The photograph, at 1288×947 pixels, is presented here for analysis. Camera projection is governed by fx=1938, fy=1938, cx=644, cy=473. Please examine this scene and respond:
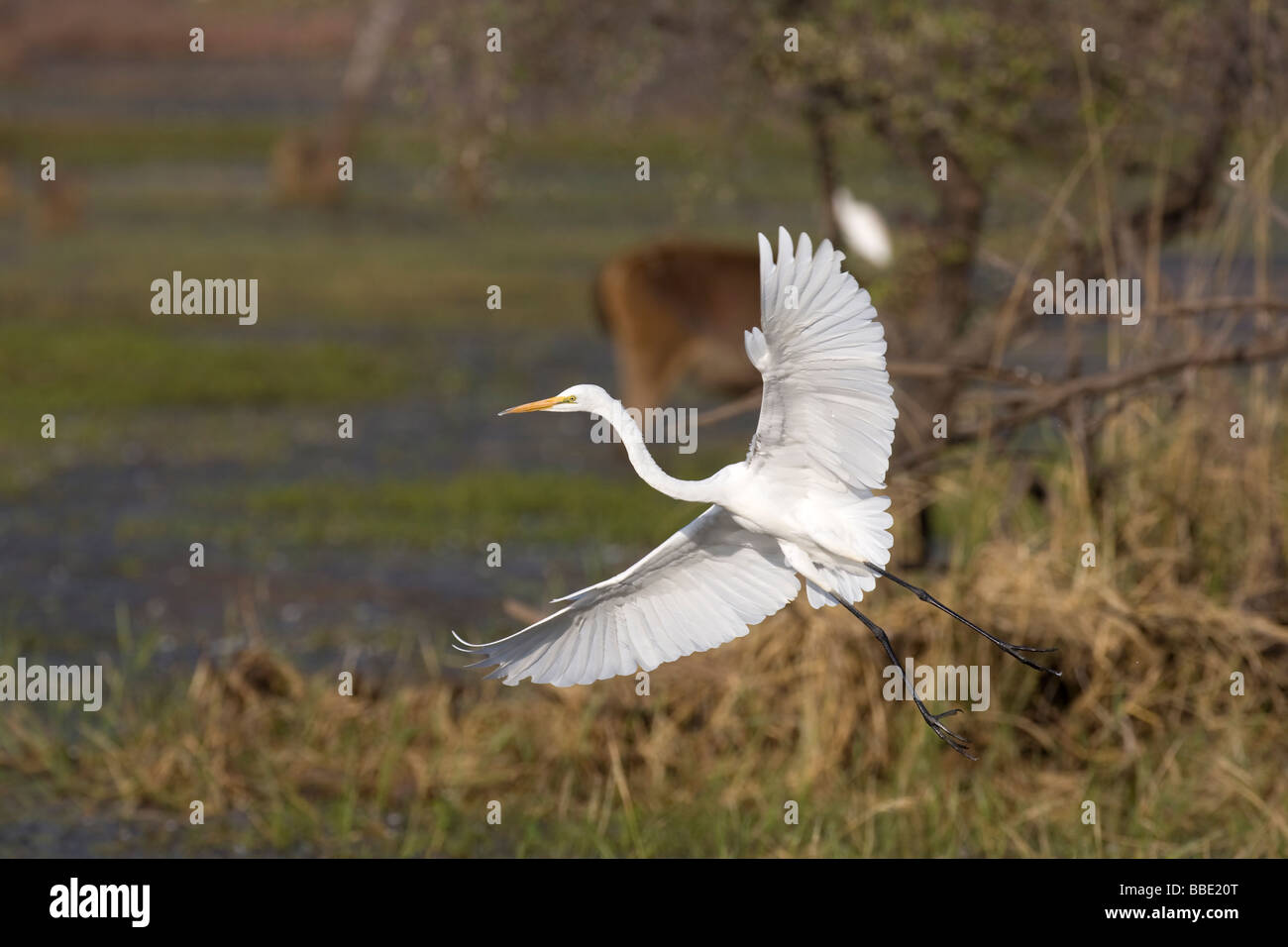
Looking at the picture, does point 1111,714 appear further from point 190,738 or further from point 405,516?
point 405,516

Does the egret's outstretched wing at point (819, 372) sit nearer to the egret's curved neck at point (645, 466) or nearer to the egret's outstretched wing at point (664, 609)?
the egret's curved neck at point (645, 466)

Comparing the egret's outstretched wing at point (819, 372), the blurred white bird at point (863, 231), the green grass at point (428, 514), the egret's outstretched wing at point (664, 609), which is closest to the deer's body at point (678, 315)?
the green grass at point (428, 514)

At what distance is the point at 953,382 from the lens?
6.50 meters

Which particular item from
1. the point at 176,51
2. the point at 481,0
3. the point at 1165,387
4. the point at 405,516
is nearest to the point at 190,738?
the point at 481,0

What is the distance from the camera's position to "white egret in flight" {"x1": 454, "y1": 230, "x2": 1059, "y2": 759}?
2924mm

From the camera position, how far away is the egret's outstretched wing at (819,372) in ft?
9.52

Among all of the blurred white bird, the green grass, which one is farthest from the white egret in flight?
the green grass

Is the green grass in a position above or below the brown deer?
below

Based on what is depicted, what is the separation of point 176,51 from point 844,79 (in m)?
46.8

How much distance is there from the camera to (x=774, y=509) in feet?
10.3

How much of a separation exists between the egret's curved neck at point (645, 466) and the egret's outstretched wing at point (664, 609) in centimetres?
20

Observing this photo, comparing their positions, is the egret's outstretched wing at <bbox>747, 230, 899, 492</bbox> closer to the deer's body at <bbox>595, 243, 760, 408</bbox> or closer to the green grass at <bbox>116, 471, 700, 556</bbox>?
the green grass at <bbox>116, 471, 700, 556</bbox>

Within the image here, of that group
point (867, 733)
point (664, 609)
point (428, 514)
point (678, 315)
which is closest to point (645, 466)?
point (664, 609)

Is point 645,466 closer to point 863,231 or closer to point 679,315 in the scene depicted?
point 863,231
